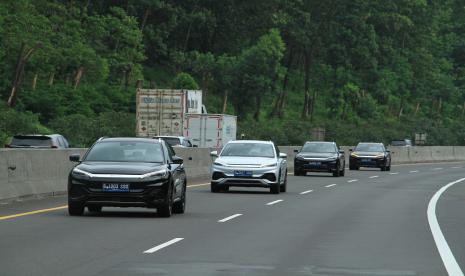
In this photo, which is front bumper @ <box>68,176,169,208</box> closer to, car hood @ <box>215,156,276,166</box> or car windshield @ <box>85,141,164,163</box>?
car windshield @ <box>85,141,164,163</box>

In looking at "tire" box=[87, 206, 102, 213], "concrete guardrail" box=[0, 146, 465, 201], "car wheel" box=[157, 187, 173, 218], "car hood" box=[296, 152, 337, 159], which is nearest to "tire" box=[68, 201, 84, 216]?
"tire" box=[87, 206, 102, 213]

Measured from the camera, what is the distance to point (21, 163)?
82.1 feet

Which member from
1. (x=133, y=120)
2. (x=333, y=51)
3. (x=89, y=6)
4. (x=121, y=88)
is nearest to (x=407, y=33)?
(x=333, y=51)

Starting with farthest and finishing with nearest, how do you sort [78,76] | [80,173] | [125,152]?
1. [78,76]
2. [125,152]
3. [80,173]

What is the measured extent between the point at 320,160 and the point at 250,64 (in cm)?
4699

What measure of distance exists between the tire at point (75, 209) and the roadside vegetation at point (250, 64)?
1029 inches

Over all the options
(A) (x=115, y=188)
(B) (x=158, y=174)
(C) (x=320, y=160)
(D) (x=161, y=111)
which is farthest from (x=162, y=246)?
(D) (x=161, y=111)

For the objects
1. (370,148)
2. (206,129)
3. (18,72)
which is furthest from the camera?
(18,72)

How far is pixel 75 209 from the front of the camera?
20.3 metres

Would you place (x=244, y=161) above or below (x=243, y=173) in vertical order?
above

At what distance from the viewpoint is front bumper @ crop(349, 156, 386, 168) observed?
56281 mm

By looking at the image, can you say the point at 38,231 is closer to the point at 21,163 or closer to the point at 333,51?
the point at 21,163

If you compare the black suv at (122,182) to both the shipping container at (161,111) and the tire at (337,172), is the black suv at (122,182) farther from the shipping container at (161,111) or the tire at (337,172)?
the shipping container at (161,111)

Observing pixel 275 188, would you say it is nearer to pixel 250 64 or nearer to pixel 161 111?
pixel 161 111
